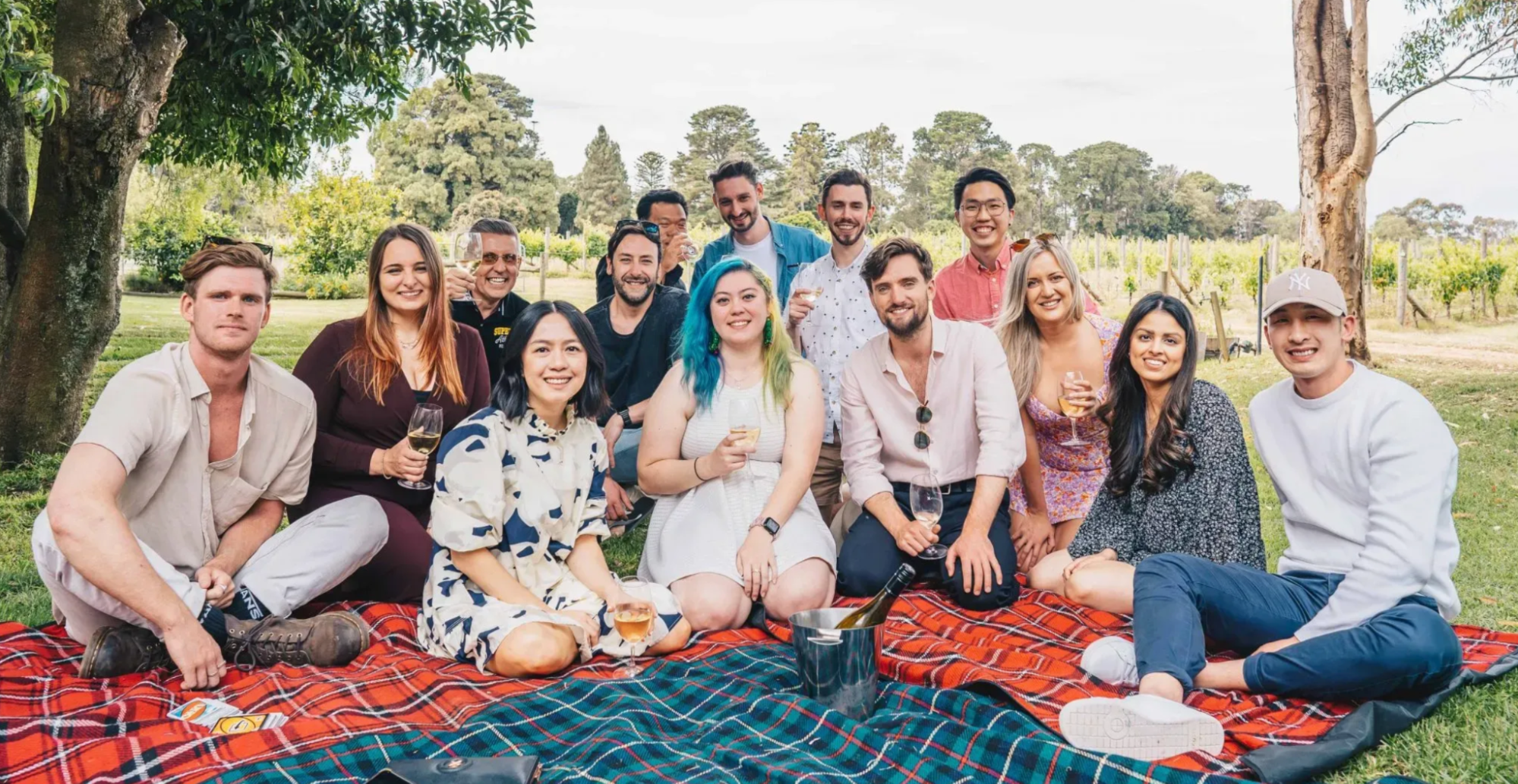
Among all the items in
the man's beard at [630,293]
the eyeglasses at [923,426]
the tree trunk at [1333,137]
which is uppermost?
the tree trunk at [1333,137]

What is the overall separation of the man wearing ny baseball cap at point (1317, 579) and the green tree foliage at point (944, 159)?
178 feet

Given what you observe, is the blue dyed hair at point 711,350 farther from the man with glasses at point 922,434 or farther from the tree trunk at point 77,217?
the tree trunk at point 77,217

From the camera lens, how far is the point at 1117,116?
5241 centimetres

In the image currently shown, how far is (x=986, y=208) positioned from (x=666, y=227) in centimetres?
201

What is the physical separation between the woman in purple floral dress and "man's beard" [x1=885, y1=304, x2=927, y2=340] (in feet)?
1.58

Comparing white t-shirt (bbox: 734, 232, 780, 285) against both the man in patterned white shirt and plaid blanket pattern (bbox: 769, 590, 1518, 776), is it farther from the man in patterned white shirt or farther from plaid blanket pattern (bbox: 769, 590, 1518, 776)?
plaid blanket pattern (bbox: 769, 590, 1518, 776)

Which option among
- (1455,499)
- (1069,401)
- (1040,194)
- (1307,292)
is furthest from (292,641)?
(1040,194)

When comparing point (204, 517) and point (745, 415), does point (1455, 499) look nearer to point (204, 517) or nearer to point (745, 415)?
point (745, 415)

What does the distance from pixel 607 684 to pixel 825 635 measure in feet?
2.81

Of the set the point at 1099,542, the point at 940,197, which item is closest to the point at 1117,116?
the point at 940,197

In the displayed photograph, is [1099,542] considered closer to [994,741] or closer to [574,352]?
[994,741]

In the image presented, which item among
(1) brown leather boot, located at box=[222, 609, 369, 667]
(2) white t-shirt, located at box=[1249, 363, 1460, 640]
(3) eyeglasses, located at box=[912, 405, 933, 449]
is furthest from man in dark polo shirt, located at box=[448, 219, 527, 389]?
(2) white t-shirt, located at box=[1249, 363, 1460, 640]

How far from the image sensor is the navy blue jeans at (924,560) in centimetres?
461

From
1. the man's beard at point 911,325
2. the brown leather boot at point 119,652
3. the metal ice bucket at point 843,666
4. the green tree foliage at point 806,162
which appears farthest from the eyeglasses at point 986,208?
the green tree foliage at point 806,162
